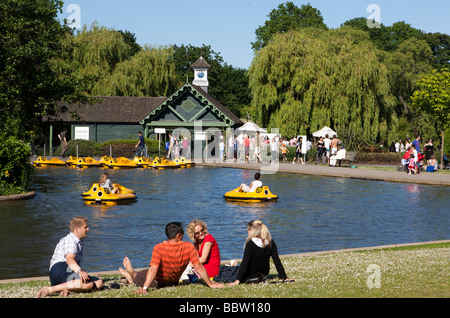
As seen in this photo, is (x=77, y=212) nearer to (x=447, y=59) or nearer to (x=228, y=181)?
(x=228, y=181)

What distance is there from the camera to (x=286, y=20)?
3622 inches

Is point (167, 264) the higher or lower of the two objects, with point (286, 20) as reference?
lower

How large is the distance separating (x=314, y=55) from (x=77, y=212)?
35.9 metres

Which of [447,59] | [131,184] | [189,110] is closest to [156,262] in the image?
[131,184]

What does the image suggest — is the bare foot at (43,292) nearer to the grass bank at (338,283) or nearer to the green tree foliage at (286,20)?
the grass bank at (338,283)

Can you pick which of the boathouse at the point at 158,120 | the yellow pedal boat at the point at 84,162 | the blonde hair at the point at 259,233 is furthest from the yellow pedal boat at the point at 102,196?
the boathouse at the point at 158,120

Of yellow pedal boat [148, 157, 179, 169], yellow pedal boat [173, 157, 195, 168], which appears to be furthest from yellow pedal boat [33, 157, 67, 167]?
yellow pedal boat [173, 157, 195, 168]

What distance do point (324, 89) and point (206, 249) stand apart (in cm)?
4315

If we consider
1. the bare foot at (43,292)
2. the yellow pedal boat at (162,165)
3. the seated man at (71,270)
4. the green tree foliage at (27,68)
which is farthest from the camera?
the yellow pedal boat at (162,165)

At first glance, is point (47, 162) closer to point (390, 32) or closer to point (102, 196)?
point (102, 196)

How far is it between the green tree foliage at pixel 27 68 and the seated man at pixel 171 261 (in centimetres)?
1870

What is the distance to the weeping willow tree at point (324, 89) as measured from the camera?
52.1 m

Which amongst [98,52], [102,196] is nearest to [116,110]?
[98,52]

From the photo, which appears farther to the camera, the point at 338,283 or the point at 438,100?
the point at 438,100
